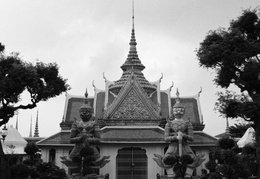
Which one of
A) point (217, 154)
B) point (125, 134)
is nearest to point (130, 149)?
point (125, 134)

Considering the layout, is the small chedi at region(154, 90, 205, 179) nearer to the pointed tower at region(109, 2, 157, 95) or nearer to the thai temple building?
the thai temple building

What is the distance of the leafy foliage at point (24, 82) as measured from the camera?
13.5 m

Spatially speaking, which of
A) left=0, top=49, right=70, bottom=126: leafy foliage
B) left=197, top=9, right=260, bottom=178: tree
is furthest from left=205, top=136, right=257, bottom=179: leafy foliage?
left=0, top=49, right=70, bottom=126: leafy foliage

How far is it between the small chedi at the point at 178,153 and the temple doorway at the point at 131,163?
368 centimetres

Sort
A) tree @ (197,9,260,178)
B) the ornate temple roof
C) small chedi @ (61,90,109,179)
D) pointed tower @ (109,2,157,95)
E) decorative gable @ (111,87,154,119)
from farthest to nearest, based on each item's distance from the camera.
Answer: pointed tower @ (109,2,157,95)
decorative gable @ (111,87,154,119)
the ornate temple roof
small chedi @ (61,90,109,179)
tree @ (197,9,260,178)

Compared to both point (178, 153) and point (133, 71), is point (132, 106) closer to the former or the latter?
point (133, 71)

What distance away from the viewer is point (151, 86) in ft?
80.4

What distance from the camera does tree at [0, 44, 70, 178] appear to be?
44.1ft

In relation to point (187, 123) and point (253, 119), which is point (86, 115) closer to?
point (187, 123)

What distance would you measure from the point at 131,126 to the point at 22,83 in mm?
8345

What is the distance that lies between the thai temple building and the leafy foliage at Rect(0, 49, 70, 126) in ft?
12.3

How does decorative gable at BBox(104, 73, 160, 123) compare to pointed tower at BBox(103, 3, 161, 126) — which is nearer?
pointed tower at BBox(103, 3, 161, 126)

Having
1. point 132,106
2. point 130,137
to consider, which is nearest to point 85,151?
point 130,137

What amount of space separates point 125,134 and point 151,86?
5.30 metres
